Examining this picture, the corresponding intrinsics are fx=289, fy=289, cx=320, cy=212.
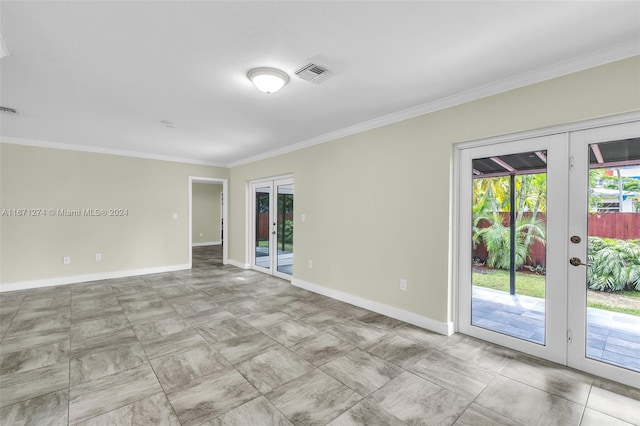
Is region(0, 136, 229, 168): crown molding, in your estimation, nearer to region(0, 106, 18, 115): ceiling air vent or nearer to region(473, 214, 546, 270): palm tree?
region(0, 106, 18, 115): ceiling air vent

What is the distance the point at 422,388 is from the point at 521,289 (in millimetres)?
1489

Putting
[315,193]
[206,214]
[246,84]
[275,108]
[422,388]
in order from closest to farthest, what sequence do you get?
[422,388] → [246,84] → [275,108] → [315,193] → [206,214]

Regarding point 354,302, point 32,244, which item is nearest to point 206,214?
point 32,244

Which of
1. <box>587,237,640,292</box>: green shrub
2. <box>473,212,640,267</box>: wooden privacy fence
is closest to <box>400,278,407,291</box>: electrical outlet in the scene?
<box>587,237,640,292</box>: green shrub

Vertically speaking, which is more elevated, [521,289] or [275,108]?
[275,108]

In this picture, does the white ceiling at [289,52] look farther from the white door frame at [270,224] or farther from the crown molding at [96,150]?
the white door frame at [270,224]

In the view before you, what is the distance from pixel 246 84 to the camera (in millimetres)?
2834

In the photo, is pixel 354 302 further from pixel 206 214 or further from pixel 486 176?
pixel 206 214

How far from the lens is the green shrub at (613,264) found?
90.2 inches

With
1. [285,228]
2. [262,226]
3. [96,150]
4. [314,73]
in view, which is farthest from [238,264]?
[314,73]

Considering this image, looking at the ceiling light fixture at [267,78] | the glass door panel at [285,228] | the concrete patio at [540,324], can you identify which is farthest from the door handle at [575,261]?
the glass door panel at [285,228]

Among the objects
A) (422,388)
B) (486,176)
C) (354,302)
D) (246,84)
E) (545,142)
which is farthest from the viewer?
(354,302)

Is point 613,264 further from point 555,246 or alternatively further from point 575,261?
point 555,246

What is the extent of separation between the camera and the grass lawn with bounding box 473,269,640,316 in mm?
2285
